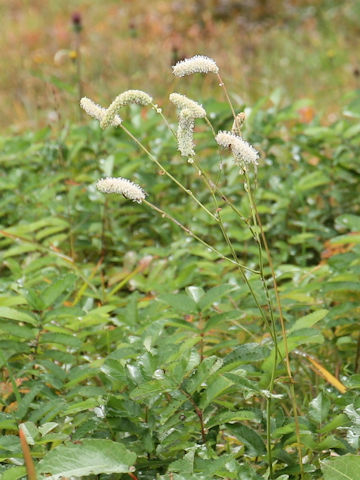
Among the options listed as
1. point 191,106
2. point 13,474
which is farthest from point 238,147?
point 13,474

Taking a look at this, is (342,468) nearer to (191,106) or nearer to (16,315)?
(191,106)

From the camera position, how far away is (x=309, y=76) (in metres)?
5.70

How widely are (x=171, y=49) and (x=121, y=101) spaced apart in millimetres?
3793

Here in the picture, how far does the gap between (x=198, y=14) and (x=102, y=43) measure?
1.14 meters

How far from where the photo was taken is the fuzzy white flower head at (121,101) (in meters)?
1.30

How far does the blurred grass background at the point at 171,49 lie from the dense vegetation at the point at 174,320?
92 centimetres

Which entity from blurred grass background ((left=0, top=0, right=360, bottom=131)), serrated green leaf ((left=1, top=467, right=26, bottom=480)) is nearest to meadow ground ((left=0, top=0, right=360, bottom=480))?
serrated green leaf ((left=1, top=467, right=26, bottom=480))

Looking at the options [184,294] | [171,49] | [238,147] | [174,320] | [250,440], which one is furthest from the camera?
[171,49]

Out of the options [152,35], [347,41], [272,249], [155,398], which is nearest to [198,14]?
[152,35]

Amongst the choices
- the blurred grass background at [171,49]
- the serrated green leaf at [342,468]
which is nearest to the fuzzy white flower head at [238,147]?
the serrated green leaf at [342,468]

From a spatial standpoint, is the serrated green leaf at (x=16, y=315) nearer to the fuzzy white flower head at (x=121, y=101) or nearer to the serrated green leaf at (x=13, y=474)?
the serrated green leaf at (x=13, y=474)

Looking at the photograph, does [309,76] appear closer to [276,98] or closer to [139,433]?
[276,98]

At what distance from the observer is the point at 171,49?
16.3ft

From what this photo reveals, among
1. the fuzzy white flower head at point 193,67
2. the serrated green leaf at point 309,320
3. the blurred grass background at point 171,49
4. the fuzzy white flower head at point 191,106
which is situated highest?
the blurred grass background at point 171,49
